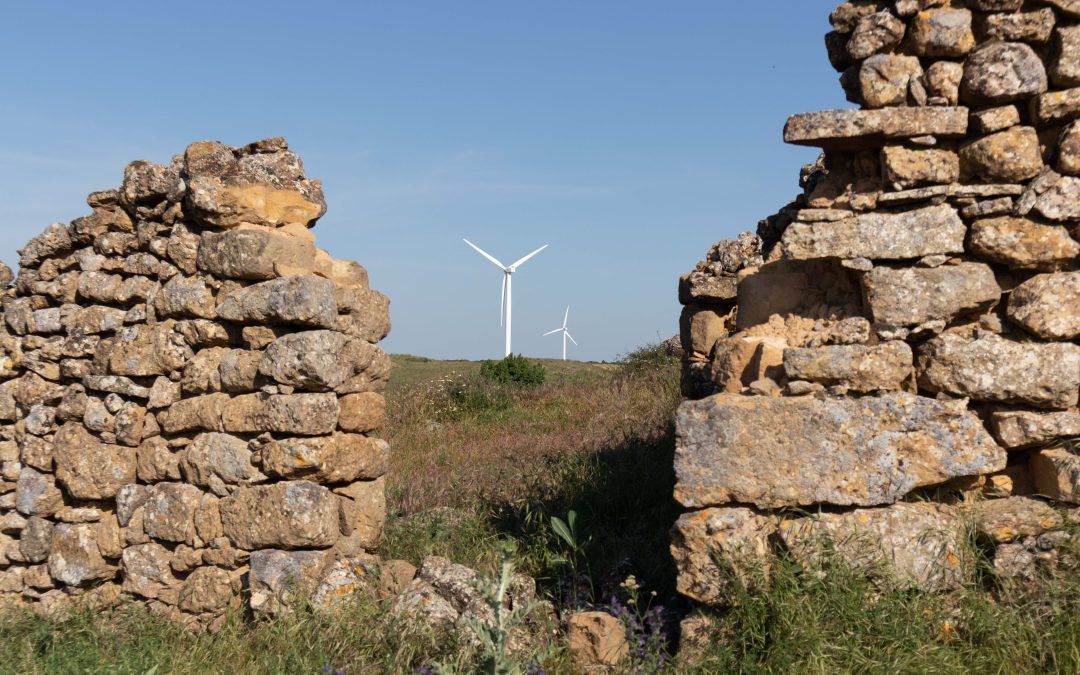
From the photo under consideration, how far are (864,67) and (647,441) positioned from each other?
399 centimetres

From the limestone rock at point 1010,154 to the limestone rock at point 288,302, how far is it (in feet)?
10.4

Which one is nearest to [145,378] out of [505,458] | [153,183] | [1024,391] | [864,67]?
[153,183]

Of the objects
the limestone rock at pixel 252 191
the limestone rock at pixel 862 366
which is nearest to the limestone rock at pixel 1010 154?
the limestone rock at pixel 862 366

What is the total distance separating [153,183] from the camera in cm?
529

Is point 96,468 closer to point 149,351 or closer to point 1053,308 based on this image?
point 149,351

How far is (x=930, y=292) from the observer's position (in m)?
3.62

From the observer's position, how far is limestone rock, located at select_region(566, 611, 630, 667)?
155 inches

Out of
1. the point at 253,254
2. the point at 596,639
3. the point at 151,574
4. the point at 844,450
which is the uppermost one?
the point at 253,254

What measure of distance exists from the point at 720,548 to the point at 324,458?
2114mm

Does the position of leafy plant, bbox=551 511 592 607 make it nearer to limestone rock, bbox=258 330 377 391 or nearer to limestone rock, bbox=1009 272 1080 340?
limestone rock, bbox=258 330 377 391

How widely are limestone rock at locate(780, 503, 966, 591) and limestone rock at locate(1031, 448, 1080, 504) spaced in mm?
376

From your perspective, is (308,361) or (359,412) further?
(359,412)

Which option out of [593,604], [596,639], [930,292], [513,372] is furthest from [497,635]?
[513,372]

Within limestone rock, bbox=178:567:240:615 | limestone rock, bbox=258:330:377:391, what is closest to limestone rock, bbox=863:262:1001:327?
limestone rock, bbox=258:330:377:391
